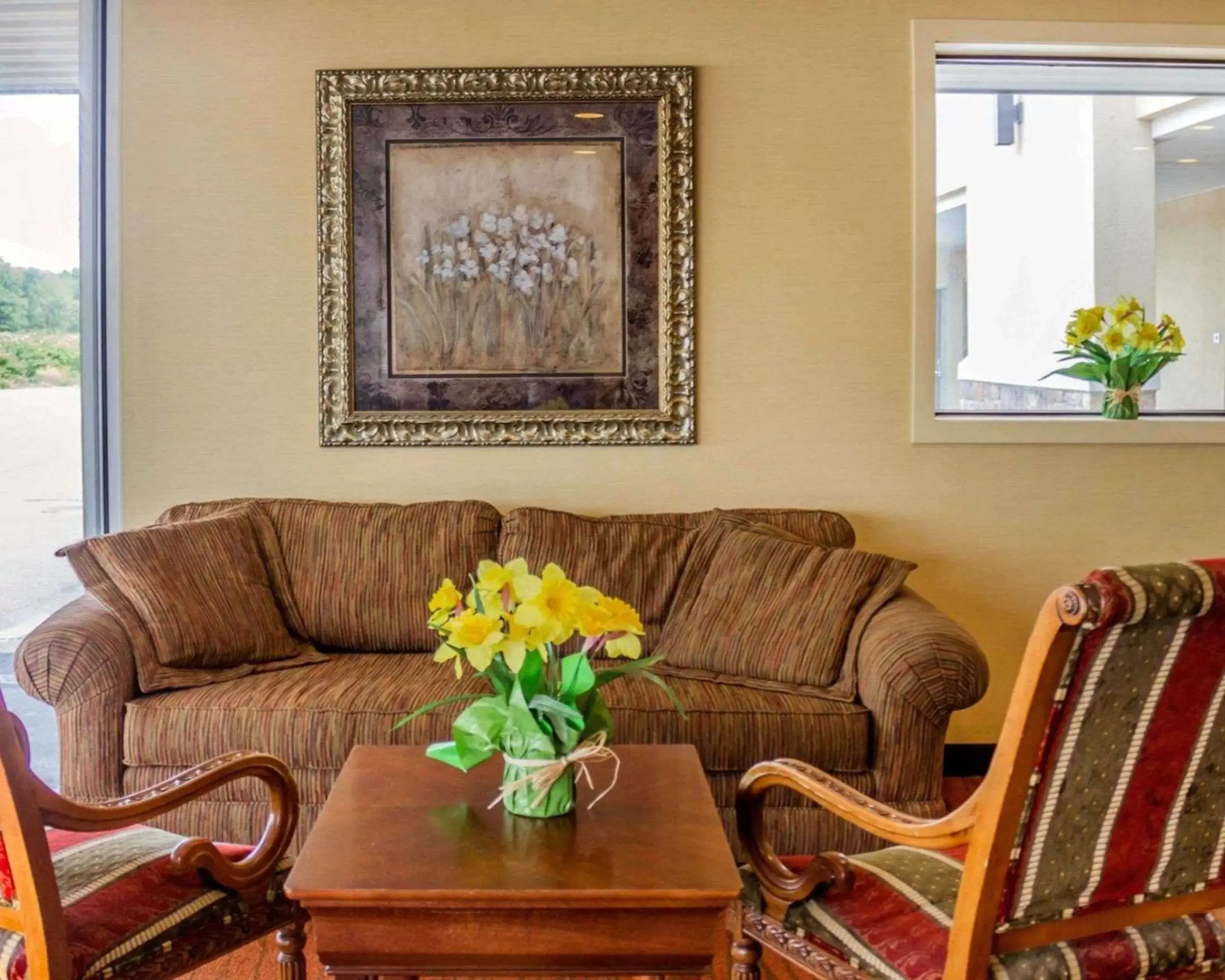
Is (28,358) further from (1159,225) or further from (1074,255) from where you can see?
(1159,225)

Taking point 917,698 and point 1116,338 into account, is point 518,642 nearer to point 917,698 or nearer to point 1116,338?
point 917,698

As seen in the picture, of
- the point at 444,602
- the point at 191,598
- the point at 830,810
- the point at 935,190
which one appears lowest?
the point at 830,810

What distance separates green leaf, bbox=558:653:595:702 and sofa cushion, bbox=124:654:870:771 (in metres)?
0.94

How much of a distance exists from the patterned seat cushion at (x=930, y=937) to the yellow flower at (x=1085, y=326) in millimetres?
2437

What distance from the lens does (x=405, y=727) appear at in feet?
9.28

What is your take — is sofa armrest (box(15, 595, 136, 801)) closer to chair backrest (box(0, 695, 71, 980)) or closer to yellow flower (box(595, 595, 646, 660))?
chair backrest (box(0, 695, 71, 980))

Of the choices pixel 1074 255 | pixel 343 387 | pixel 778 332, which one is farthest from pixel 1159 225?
pixel 343 387

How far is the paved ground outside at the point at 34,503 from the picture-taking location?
12.7ft

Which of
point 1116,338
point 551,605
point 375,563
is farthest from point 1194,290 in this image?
point 551,605

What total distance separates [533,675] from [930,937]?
72 centimetres

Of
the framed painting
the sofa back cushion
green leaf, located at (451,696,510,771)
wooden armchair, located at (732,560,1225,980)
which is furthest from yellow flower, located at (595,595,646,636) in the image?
the framed painting

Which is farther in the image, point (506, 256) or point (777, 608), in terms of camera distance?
point (506, 256)

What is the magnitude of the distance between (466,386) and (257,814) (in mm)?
1504

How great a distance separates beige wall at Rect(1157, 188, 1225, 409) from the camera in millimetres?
4000
